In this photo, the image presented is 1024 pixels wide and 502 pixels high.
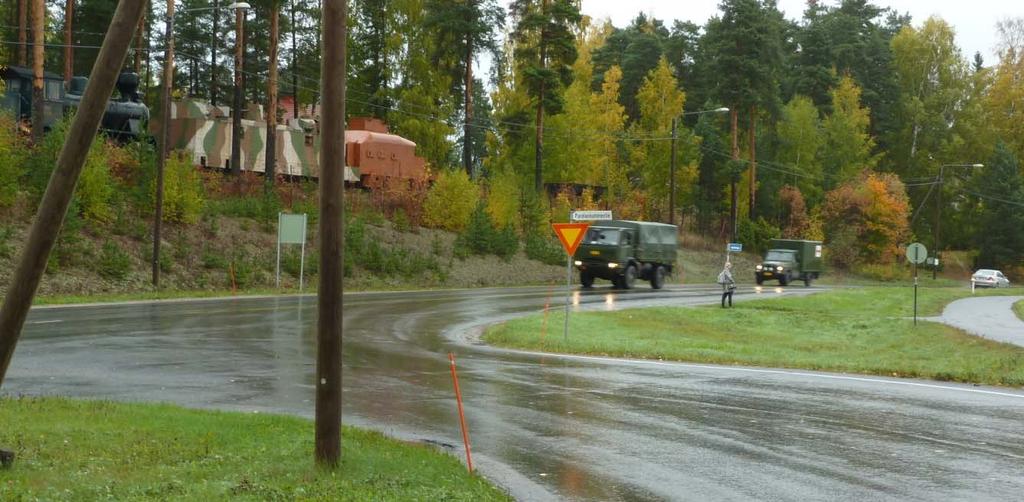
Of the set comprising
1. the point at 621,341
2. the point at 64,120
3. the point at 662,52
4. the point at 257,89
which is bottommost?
the point at 621,341

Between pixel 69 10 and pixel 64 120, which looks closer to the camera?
pixel 64 120

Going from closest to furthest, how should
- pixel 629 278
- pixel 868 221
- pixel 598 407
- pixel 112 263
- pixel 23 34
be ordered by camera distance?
1. pixel 598 407
2. pixel 112 263
3. pixel 629 278
4. pixel 23 34
5. pixel 868 221

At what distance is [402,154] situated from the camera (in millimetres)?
52969

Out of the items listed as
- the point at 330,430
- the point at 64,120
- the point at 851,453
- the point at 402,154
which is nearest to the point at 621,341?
the point at 851,453

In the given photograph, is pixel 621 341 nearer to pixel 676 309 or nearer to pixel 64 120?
pixel 676 309

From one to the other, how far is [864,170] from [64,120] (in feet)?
215

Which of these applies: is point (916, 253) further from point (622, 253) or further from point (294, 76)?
point (294, 76)

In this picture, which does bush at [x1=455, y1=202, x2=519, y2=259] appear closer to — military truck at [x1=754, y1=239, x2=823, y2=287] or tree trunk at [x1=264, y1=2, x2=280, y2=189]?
tree trunk at [x1=264, y1=2, x2=280, y2=189]

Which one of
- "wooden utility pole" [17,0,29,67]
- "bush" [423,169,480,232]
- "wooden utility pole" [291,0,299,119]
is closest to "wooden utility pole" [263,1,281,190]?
"bush" [423,169,480,232]

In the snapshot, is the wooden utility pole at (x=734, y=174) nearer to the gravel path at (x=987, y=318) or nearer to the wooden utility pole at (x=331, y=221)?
the gravel path at (x=987, y=318)

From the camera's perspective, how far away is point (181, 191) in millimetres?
38625

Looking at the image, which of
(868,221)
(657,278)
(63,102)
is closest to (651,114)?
(868,221)

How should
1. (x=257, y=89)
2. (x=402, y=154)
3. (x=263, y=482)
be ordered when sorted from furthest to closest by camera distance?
(x=257, y=89), (x=402, y=154), (x=263, y=482)

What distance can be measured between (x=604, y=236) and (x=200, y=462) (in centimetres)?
3499
